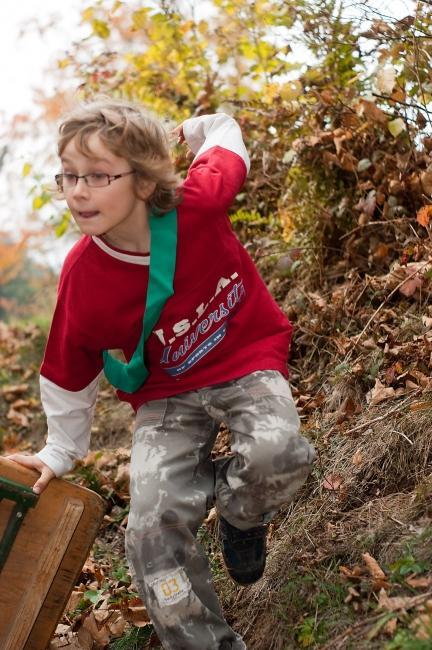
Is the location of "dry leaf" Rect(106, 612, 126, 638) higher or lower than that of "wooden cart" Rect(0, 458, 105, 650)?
lower

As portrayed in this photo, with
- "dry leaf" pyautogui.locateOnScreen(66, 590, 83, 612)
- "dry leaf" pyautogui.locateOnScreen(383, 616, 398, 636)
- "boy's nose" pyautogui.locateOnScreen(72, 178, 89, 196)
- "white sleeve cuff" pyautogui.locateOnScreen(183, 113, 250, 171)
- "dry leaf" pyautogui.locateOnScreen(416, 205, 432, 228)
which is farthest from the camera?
"dry leaf" pyautogui.locateOnScreen(416, 205, 432, 228)

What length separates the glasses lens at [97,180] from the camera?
2719 mm

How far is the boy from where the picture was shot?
8.95 feet

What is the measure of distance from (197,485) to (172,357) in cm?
46

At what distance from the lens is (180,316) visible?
2881 millimetres

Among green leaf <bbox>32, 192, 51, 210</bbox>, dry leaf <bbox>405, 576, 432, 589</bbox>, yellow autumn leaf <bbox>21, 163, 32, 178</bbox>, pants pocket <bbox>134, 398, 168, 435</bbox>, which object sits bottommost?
green leaf <bbox>32, 192, 51, 210</bbox>

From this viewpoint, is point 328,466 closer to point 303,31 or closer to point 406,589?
point 406,589

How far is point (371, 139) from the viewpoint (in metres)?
4.30

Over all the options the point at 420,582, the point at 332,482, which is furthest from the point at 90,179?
the point at 420,582

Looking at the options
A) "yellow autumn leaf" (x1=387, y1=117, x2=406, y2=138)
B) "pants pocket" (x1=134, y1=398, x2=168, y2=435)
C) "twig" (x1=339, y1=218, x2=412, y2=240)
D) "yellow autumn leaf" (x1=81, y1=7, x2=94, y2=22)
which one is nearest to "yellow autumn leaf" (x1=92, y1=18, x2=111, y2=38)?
"yellow autumn leaf" (x1=81, y1=7, x2=94, y2=22)

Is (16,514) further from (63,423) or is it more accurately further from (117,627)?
(117,627)

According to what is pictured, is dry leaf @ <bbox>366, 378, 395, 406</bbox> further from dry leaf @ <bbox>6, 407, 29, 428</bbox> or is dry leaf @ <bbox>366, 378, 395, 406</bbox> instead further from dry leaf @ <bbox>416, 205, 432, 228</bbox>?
dry leaf @ <bbox>6, 407, 29, 428</bbox>

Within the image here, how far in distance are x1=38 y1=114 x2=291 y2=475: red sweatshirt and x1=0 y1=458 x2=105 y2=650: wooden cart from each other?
128mm

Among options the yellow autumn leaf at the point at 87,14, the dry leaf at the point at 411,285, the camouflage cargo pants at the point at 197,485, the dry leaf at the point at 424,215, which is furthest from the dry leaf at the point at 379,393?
the yellow autumn leaf at the point at 87,14
